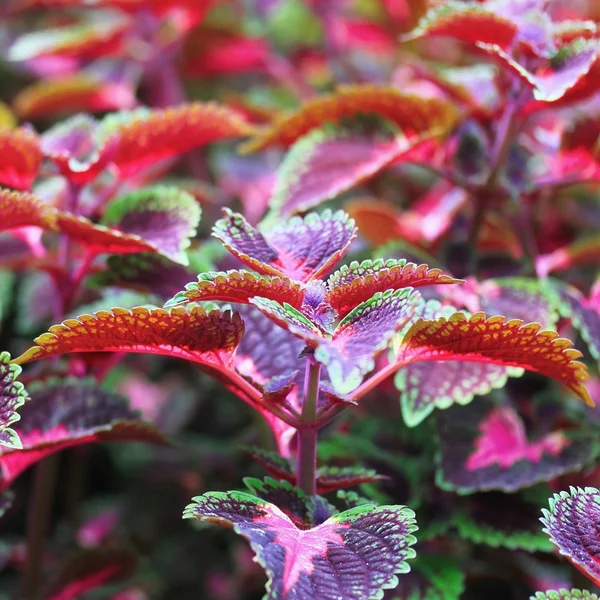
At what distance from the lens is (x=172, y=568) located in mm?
1162

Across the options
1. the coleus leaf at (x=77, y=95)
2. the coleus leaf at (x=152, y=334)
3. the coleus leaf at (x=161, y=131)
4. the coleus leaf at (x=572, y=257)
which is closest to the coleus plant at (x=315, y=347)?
the coleus leaf at (x=152, y=334)

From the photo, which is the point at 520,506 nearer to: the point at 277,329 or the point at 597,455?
the point at 597,455

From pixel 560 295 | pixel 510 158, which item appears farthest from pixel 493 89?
pixel 560 295

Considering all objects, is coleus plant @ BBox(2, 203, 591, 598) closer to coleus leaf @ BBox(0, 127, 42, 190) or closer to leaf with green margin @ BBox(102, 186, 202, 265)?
leaf with green margin @ BBox(102, 186, 202, 265)

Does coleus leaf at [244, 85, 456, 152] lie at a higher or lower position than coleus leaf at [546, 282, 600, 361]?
higher

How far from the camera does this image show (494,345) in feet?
2.06

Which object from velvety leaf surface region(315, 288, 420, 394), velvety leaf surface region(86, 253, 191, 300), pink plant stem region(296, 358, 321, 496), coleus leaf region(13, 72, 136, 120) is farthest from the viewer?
coleus leaf region(13, 72, 136, 120)

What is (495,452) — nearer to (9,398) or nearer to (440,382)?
(440,382)

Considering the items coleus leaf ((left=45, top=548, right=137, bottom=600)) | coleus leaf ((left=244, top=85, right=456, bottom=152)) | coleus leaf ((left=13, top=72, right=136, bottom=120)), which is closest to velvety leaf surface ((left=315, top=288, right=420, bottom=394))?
coleus leaf ((left=244, top=85, right=456, bottom=152))

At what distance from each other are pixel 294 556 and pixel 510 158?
58cm

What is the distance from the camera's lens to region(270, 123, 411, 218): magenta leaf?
0.88 metres

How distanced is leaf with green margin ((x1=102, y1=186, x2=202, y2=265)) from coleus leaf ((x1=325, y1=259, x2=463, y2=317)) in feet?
0.61

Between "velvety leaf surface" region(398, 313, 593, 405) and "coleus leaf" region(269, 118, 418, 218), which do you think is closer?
"velvety leaf surface" region(398, 313, 593, 405)

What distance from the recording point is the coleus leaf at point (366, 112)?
0.90 meters
